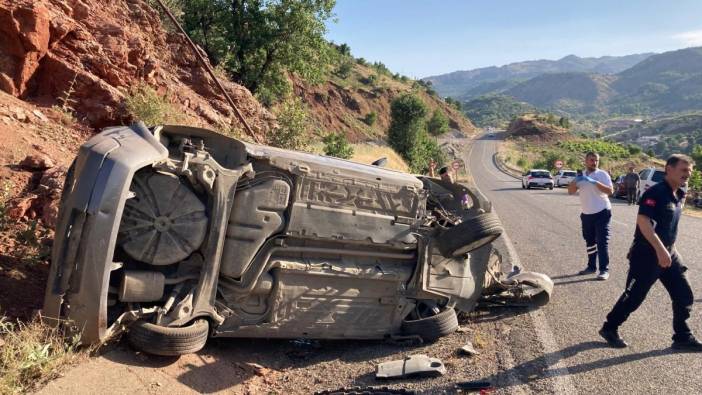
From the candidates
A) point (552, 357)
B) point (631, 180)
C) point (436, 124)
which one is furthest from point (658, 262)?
point (436, 124)

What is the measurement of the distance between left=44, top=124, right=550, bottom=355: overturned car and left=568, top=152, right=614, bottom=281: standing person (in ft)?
9.79

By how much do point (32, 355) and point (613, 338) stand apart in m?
4.62

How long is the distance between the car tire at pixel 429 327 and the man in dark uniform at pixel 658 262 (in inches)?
56.9

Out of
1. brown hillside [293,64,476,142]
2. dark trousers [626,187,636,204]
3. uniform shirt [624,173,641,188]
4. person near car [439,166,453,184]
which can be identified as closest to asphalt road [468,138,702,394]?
person near car [439,166,453,184]

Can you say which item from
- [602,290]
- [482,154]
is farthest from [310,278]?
[482,154]

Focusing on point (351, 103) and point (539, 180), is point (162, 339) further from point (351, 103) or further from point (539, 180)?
point (351, 103)

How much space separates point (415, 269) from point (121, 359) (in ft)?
8.55

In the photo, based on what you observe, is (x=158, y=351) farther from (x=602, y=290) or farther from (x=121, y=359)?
(x=602, y=290)

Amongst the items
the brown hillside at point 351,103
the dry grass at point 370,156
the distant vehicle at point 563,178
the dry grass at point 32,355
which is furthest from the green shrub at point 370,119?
the dry grass at point 32,355

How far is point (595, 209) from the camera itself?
7.58 m

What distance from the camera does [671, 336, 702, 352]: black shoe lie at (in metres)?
4.69

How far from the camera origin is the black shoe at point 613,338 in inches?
188

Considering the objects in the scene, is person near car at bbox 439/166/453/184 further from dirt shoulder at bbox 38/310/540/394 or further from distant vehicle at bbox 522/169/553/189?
distant vehicle at bbox 522/169/553/189

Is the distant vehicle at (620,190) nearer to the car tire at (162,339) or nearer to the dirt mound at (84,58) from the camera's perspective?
the dirt mound at (84,58)
